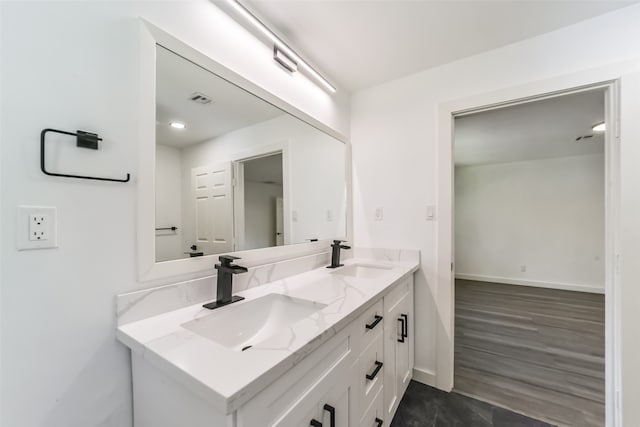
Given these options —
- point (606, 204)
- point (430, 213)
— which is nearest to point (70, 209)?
point (430, 213)

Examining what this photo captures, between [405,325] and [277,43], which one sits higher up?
[277,43]

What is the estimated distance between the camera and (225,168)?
4.36ft

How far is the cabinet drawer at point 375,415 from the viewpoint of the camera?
1.15 m

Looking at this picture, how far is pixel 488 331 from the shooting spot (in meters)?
2.75

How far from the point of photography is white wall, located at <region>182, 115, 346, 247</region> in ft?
4.11

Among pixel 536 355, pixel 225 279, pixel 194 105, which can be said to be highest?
pixel 194 105

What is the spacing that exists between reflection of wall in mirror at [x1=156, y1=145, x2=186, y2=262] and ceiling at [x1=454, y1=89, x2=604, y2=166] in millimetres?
2114

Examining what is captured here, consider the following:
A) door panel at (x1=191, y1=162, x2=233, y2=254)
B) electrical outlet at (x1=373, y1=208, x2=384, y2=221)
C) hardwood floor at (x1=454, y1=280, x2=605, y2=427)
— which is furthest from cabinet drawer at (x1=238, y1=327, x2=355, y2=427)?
hardwood floor at (x1=454, y1=280, x2=605, y2=427)

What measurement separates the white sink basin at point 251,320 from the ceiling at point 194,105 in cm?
74

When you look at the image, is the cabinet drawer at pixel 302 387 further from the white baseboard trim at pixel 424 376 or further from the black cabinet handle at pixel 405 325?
the white baseboard trim at pixel 424 376

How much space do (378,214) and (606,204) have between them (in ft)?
4.48

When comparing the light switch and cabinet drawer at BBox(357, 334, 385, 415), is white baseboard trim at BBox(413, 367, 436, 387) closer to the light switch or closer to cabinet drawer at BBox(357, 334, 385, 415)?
cabinet drawer at BBox(357, 334, 385, 415)

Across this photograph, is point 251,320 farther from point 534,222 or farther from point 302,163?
point 534,222

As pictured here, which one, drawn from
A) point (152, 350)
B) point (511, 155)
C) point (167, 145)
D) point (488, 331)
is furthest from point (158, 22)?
point (511, 155)
